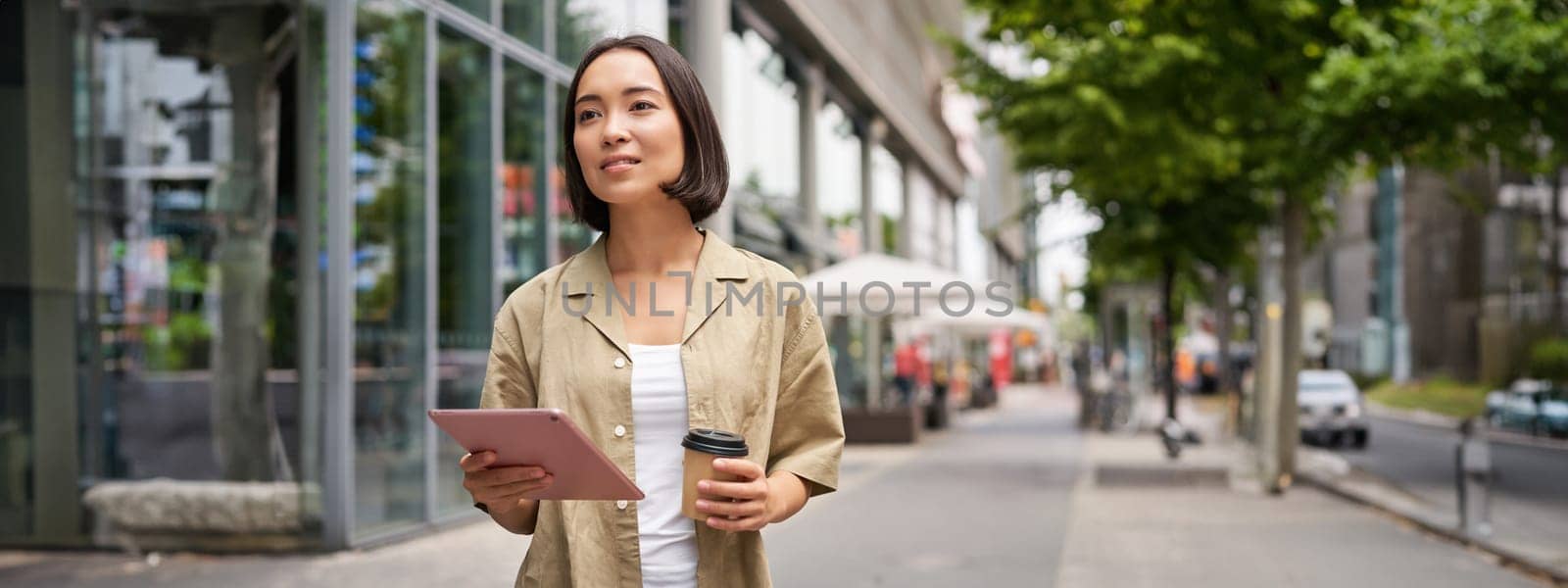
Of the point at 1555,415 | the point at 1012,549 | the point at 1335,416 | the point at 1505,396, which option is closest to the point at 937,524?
the point at 1012,549

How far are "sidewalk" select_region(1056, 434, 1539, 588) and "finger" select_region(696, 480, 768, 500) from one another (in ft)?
23.8

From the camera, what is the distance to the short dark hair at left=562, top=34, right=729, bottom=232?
8.58 feet

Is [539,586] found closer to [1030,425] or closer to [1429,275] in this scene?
[1030,425]

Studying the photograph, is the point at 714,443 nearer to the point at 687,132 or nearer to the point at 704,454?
the point at 704,454

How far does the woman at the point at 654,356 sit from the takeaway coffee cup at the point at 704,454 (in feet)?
0.28

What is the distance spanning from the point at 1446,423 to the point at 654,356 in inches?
1469

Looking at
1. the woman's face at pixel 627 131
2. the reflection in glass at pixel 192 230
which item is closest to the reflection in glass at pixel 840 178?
the reflection in glass at pixel 192 230

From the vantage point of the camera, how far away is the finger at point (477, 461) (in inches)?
94.7

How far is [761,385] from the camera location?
2596mm

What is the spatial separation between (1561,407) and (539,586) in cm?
2844

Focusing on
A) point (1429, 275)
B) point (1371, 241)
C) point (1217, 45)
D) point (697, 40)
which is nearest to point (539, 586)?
point (1217, 45)

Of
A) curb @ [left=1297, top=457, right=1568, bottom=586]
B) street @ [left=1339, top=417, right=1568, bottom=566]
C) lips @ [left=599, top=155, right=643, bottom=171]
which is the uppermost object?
lips @ [left=599, top=155, right=643, bottom=171]

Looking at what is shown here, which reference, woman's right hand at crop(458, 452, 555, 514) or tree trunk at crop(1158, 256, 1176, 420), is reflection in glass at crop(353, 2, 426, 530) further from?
tree trunk at crop(1158, 256, 1176, 420)

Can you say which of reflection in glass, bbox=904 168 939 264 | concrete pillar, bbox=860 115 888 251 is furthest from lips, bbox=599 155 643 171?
reflection in glass, bbox=904 168 939 264
